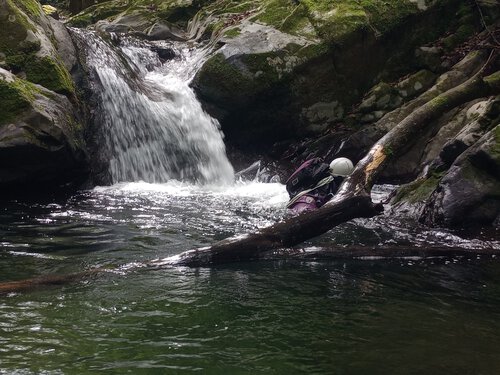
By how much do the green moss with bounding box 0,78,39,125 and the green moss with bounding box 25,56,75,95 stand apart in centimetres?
87

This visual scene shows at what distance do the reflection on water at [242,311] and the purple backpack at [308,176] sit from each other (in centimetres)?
131

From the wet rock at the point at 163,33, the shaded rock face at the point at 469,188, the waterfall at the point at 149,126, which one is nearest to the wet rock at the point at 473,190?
the shaded rock face at the point at 469,188

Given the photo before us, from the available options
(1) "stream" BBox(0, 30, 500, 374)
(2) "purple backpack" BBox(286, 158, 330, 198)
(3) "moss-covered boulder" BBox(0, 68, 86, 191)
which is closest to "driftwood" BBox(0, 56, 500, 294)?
(1) "stream" BBox(0, 30, 500, 374)

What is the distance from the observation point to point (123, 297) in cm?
407

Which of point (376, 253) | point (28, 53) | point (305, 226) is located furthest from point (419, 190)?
point (28, 53)

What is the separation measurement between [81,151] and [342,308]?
610 centimetres

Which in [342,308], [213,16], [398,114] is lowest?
[342,308]

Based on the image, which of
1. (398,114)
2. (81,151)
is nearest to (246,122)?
(398,114)

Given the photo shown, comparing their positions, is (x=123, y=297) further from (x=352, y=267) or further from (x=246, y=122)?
(x=246, y=122)

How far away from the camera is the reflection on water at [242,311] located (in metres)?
3.08

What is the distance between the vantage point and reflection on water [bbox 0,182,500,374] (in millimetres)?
3084

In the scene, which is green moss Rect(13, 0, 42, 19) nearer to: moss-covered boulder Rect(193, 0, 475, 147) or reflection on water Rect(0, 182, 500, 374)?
moss-covered boulder Rect(193, 0, 475, 147)

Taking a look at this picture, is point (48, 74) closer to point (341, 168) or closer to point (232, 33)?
point (232, 33)

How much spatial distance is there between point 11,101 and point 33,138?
2.28 feet
